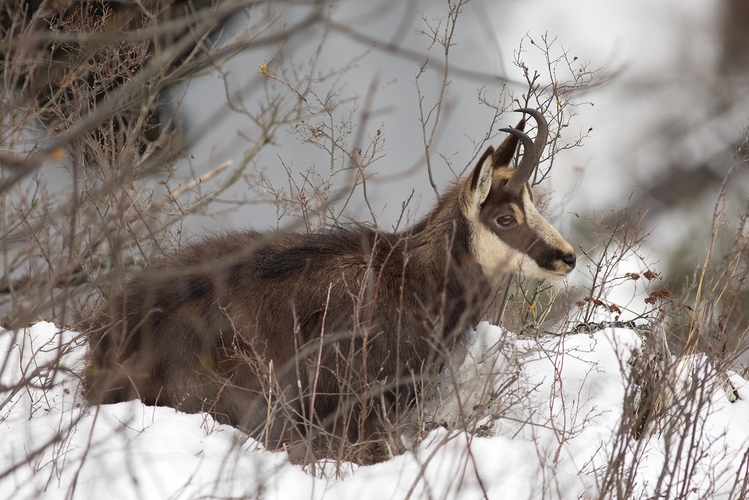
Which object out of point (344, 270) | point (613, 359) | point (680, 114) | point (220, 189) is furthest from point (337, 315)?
point (680, 114)

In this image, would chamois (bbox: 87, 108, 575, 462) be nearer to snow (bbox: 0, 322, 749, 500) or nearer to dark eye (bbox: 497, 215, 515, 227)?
dark eye (bbox: 497, 215, 515, 227)

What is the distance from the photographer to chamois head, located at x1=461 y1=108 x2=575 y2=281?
6.15 m

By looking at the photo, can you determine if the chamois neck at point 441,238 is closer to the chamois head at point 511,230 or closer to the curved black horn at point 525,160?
the chamois head at point 511,230

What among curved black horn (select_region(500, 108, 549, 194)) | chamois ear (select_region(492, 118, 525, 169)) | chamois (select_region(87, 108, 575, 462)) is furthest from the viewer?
chamois ear (select_region(492, 118, 525, 169))

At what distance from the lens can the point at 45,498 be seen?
3.95 meters

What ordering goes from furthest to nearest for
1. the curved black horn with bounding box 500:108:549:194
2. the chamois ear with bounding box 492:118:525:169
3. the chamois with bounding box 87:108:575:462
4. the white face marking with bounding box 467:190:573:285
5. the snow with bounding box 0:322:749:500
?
the chamois ear with bounding box 492:118:525:169
the white face marking with bounding box 467:190:573:285
the curved black horn with bounding box 500:108:549:194
the chamois with bounding box 87:108:575:462
the snow with bounding box 0:322:749:500

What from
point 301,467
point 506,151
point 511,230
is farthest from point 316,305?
point 506,151

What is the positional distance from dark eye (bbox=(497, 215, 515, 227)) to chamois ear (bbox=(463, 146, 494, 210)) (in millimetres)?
202

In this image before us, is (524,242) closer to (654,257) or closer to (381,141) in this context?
(381,141)

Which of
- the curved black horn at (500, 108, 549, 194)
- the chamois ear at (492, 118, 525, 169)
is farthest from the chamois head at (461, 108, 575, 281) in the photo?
the chamois ear at (492, 118, 525, 169)

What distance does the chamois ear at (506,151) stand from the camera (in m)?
6.49

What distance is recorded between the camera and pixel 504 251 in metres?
6.23

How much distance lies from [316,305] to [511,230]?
165 centimetres

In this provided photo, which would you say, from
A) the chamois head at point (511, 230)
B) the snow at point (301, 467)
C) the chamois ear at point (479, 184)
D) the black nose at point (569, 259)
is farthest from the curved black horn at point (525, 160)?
the snow at point (301, 467)
